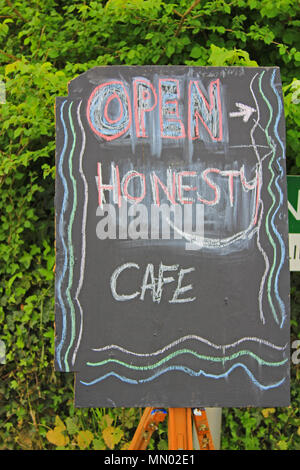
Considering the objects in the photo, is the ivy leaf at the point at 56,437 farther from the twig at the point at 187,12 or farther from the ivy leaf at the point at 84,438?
the twig at the point at 187,12

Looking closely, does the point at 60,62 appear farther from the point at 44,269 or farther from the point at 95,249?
the point at 95,249

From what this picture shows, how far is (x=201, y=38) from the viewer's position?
3.69 meters

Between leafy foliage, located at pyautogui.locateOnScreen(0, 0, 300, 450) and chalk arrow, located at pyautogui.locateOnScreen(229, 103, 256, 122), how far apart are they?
946mm

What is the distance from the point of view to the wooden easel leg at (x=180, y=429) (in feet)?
8.66

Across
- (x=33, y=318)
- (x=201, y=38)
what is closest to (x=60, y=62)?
(x=201, y=38)

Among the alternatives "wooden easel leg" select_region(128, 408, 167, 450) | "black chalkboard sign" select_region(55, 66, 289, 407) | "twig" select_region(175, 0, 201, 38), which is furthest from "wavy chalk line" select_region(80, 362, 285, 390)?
"twig" select_region(175, 0, 201, 38)

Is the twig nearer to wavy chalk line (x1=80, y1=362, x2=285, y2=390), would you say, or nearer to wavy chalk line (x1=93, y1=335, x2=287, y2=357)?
wavy chalk line (x1=93, y1=335, x2=287, y2=357)

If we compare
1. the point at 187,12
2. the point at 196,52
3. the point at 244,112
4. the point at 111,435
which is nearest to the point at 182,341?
the point at 244,112

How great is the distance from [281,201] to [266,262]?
0.86 feet

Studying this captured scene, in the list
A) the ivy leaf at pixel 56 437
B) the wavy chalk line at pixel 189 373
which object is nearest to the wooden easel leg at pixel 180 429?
the wavy chalk line at pixel 189 373

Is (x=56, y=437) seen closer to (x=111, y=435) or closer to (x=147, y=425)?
(x=111, y=435)

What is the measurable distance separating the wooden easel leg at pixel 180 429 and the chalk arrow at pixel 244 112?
49.5 inches

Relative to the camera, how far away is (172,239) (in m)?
2.59
